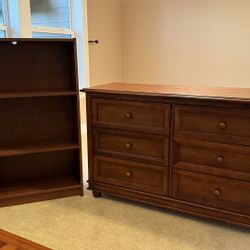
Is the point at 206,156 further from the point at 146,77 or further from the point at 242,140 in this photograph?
the point at 146,77

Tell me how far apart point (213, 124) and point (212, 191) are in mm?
417

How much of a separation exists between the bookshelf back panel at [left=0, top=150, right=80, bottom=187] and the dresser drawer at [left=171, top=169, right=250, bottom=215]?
0.83 metres

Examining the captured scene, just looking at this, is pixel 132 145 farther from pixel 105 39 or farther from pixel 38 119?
pixel 105 39

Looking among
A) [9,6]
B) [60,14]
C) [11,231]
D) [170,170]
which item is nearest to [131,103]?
[170,170]

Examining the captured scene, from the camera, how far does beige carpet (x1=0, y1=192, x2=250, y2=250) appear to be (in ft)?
5.79

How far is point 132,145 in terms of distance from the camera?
211 cm

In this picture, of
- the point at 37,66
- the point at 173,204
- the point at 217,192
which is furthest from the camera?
the point at 37,66

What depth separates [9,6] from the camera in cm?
302

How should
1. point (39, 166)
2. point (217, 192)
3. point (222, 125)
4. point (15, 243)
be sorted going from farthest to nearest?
point (39, 166) < point (217, 192) < point (222, 125) < point (15, 243)

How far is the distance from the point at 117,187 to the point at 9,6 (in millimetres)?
2077

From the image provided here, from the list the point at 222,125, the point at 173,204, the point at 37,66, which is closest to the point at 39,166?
the point at 37,66

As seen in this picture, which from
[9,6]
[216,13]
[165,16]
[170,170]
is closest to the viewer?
[170,170]

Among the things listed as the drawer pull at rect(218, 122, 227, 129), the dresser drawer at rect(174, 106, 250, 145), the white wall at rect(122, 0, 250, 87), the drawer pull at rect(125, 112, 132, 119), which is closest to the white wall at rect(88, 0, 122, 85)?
the white wall at rect(122, 0, 250, 87)

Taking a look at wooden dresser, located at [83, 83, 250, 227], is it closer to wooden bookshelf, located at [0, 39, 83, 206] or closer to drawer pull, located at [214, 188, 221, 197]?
drawer pull, located at [214, 188, 221, 197]
